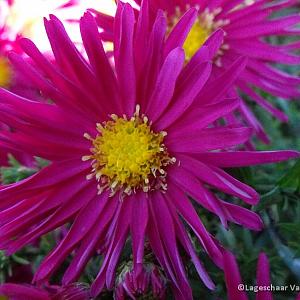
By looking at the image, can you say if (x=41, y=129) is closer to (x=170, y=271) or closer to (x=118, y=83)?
(x=118, y=83)

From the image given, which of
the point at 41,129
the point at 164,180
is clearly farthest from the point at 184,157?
the point at 41,129

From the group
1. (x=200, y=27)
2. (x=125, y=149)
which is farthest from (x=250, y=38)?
(x=125, y=149)

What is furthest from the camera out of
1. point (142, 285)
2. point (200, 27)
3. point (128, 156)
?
point (200, 27)

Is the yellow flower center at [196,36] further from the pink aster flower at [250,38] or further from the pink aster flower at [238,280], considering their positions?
the pink aster flower at [238,280]

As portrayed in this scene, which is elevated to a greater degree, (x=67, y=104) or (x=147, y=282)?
(x=67, y=104)

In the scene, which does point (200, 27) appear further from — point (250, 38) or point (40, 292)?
point (40, 292)

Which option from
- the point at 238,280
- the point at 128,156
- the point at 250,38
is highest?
the point at 250,38
